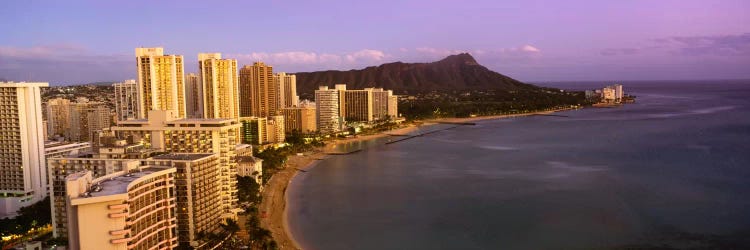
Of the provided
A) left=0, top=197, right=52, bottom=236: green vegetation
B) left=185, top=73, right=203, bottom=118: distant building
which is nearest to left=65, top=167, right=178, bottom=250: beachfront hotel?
left=0, top=197, right=52, bottom=236: green vegetation

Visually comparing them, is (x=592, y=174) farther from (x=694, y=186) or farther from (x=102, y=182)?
(x=102, y=182)

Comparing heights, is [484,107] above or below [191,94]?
below

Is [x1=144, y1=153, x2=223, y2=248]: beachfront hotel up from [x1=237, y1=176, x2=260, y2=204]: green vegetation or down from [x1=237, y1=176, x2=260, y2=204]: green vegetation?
up

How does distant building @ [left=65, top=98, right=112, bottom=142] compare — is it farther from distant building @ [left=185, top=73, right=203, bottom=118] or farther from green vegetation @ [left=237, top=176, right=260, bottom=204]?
green vegetation @ [left=237, top=176, right=260, bottom=204]

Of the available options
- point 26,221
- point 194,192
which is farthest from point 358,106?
point 194,192

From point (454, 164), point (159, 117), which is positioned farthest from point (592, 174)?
point (159, 117)

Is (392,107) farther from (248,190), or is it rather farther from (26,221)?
(26,221)
